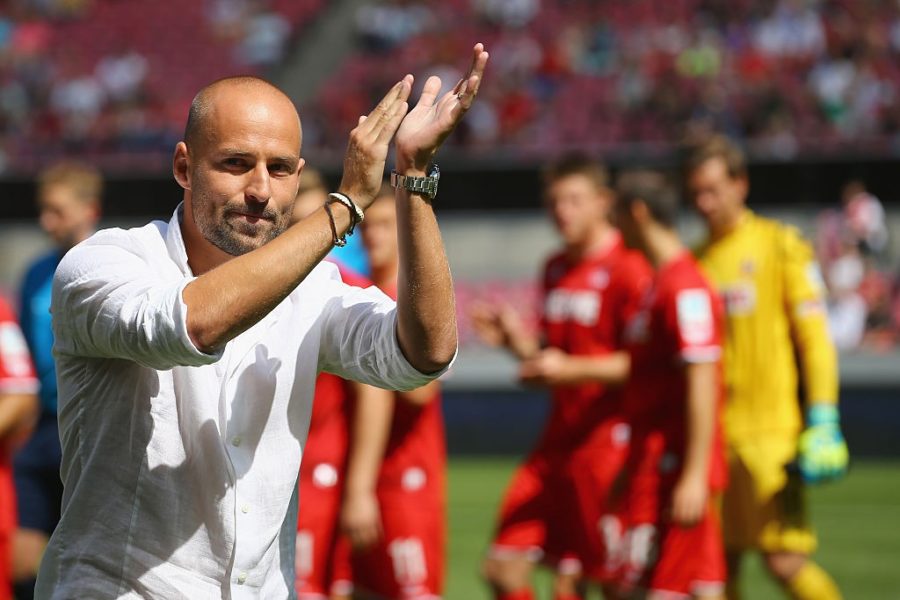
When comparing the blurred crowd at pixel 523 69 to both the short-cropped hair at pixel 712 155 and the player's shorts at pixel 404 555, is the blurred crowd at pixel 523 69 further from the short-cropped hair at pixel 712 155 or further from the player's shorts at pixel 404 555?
the player's shorts at pixel 404 555

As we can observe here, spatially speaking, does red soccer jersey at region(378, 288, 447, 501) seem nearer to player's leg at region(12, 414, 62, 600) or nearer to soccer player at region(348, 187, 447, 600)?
soccer player at region(348, 187, 447, 600)

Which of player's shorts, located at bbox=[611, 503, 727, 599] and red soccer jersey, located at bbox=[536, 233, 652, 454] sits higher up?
red soccer jersey, located at bbox=[536, 233, 652, 454]

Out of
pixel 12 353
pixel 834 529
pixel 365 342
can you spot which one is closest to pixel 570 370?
pixel 12 353

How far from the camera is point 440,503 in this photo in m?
6.16

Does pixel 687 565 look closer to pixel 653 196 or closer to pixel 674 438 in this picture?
pixel 674 438

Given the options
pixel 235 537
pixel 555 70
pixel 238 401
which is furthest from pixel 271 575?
pixel 555 70

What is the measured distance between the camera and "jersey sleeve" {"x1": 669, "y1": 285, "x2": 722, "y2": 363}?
19.2 ft

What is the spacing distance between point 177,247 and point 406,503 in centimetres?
320

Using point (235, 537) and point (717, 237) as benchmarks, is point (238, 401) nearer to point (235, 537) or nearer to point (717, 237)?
point (235, 537)

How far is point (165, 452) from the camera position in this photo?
9.61ft

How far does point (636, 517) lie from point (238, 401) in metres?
3.35

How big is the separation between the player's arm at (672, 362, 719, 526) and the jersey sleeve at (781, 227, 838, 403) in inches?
42.7

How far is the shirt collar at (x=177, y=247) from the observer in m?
3.05

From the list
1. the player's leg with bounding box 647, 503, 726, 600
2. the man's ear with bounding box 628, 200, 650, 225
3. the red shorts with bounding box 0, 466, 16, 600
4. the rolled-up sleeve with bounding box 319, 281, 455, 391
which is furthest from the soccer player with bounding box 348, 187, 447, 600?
the rolled-up sleeve with bounding box 319, 281, 455, 391
